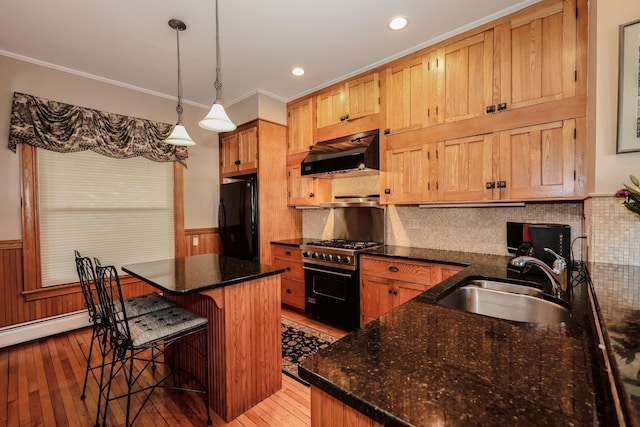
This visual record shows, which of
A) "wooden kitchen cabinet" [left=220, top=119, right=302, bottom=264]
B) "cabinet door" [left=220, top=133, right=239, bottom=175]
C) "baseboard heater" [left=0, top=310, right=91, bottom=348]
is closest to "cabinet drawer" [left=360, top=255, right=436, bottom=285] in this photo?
"wooden kitchen cabinet" [left=220, top=119, right=302, bottom=264]

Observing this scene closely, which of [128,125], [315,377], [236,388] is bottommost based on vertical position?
[236,388]

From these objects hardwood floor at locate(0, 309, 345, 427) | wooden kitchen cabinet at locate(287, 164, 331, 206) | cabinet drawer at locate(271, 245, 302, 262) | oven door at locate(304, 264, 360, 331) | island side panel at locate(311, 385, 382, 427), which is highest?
wooden kitchen cabinet at locate(287, 164, 331, 206)

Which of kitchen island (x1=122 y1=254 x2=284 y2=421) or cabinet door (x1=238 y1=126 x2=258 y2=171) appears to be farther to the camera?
cabinet door (x1=238 y1=126 x2=258 y2=171)

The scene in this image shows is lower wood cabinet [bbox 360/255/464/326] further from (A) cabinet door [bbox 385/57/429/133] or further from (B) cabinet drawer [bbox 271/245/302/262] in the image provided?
(A) cabinet door [bbox 385/57/429/133]

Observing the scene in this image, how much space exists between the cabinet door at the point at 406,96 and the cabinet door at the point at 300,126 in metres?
1.13

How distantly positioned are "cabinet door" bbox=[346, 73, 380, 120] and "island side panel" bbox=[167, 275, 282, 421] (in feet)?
6.91

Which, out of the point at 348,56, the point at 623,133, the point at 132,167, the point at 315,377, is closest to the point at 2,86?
the point at 132,167

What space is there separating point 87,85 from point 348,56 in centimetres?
299

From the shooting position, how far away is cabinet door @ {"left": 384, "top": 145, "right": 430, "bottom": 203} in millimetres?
2676

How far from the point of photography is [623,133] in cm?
155

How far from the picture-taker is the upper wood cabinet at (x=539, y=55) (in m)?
1.98

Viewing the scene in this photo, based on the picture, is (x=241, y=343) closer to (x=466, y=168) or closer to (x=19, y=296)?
(x=466, y=168)

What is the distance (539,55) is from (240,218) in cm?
342

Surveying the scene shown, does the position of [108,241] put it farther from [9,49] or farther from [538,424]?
[538,424]
